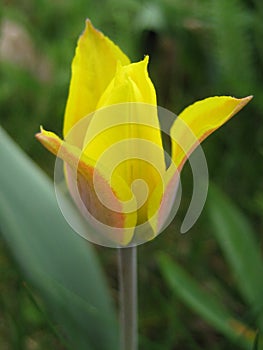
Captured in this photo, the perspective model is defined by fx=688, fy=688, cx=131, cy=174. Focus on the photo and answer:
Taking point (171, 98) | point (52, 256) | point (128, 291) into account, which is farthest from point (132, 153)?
point (171, 98)

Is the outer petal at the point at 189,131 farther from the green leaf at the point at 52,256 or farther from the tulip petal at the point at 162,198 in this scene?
the green leaf at the point at 52,256

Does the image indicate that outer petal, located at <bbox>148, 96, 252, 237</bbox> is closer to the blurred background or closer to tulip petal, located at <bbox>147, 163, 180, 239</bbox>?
tulip petal, located at <bbox>147, 163, 180, 239</bbox>

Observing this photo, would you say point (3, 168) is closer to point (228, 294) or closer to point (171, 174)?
point (171, 174)

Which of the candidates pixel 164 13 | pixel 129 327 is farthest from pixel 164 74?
pixel 129 327

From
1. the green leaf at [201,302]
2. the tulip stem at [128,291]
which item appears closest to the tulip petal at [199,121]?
the tulip stem at [128,291]

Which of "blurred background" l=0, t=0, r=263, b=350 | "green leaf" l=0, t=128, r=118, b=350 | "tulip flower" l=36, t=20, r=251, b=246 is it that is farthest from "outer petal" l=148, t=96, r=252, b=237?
"blurred background" l=0, t=0, r=263, b=350
